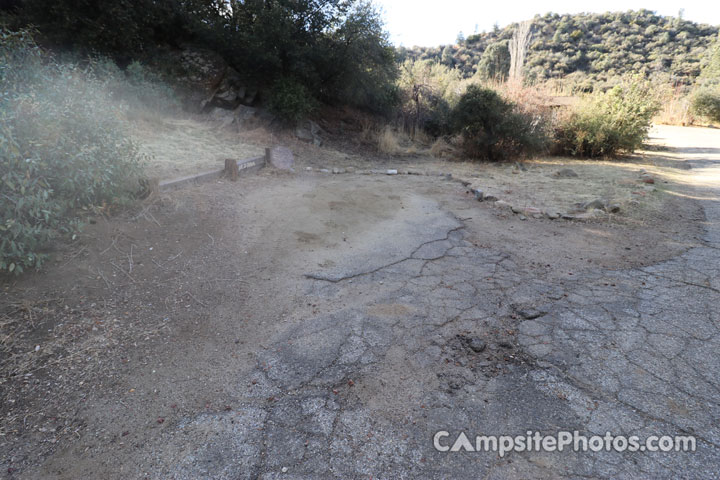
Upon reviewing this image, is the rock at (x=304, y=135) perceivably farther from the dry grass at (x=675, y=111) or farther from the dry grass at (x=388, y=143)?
the dry grass at (x=675, y=111)

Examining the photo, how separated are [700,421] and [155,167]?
5911 mm

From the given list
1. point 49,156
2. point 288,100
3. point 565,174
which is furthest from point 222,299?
point 288,100

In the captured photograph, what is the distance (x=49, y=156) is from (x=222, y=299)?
175cm

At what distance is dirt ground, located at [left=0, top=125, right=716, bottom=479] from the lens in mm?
1663

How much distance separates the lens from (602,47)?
27.7 meters

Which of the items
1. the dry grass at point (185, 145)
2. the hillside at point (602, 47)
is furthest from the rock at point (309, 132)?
the hillside at point (602, 47)

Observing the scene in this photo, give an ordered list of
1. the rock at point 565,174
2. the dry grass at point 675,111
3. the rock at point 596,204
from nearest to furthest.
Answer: the rock at point 596,204
the rock at point 565,174
the dry grass at point 675,111

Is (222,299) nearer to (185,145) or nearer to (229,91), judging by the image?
(185,145)

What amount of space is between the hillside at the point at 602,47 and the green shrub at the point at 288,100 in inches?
815

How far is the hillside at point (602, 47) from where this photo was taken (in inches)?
1005

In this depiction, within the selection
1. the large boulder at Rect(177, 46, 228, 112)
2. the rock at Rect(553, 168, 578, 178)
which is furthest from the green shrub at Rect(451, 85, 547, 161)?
the large boulder at Rect(177, 46, 228, 112)

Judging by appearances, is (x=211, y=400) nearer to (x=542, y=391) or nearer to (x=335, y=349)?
(x=335, y=349)

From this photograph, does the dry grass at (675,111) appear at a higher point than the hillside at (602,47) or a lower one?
lower

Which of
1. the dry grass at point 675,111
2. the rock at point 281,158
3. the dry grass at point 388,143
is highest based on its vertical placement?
the dry grass at point 675,111
